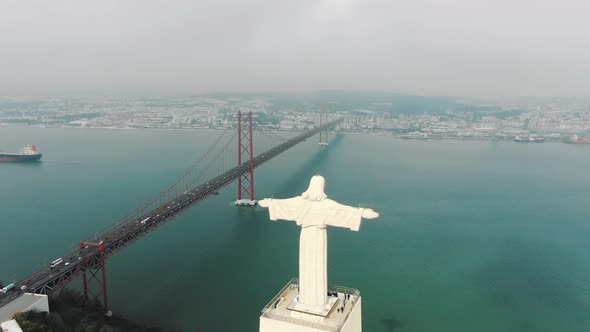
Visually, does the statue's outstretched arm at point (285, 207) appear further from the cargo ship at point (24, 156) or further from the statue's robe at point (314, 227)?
the cargo ship at point (24, 156)

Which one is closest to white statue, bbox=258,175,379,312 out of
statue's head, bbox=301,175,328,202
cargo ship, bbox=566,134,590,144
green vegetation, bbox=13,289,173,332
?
statue's head, bbox=301,175,328,202

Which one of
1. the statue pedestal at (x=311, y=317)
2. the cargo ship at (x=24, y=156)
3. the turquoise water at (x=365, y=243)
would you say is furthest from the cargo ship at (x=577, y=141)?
the statue pedestal at (x=311, y=317)

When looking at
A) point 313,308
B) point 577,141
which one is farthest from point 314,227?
point 577,141

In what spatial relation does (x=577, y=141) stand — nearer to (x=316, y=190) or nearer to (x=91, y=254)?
(x=91, y=254)

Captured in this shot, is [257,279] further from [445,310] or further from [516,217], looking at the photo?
[516,217]

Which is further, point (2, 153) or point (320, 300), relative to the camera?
point (2, 153)

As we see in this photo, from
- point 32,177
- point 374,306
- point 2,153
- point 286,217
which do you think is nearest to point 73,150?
point 2,153
